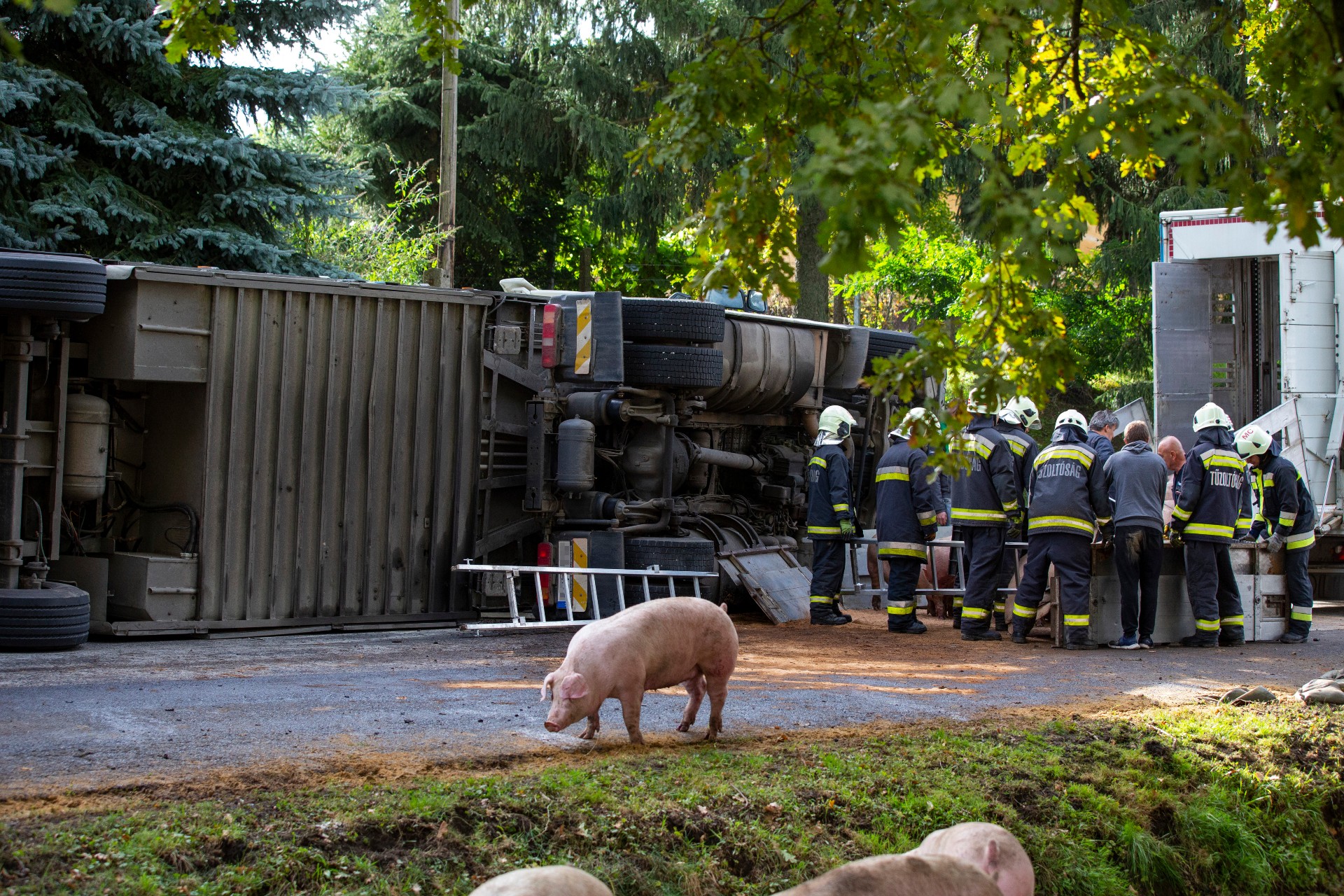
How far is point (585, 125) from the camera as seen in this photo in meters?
24.8

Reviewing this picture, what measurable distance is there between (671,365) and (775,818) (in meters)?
6.25

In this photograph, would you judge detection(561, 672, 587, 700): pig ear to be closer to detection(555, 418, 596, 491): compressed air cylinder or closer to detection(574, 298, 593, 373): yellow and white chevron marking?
detection(555, 418, 596, 491): compressed air cylinder

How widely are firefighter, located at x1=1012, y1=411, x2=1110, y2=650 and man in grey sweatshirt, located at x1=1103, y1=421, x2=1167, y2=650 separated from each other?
0.16 metres

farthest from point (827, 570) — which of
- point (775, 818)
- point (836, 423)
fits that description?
point (775, 818)

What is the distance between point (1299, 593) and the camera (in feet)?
36.5

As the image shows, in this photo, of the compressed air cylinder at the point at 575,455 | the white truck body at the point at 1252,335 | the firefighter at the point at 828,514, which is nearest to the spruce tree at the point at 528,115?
the white truck body at the point at 1252,335

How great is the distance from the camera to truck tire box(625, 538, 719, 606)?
10.6 meters

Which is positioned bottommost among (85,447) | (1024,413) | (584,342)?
(85,447)

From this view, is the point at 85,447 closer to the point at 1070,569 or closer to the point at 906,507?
the point at 906,507

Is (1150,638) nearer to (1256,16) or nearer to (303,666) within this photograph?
(1256,16)

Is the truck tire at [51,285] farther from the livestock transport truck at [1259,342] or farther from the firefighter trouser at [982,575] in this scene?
the livestock transport truck at [1259,342]

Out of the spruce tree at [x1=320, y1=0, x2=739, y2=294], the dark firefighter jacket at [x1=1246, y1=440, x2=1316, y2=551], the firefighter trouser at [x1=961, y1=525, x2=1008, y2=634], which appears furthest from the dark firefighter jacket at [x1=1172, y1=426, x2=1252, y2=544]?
the spruce tree at [x1=320, y1=0, x2=739, y2=294]

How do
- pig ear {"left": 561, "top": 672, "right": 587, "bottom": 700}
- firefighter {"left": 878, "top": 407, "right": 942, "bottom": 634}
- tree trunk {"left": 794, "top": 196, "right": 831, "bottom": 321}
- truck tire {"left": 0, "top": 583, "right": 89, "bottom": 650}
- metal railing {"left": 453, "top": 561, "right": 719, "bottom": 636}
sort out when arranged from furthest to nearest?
tree trunk {"left": 794, "top": 196, "right": 831, "bottom": 321}
firefighter {"left": 878, "top": 407, "right": 942, "bottom": 634}
metal railing {"left": 453, "top": 561, "right": 719, "bottom": 636}
truck tire {"left": 0, "top": 583, "right": 89, "bottom": 650}
pig ear {"left": 561, "top": 672, "right": 587, "bottom": 700}

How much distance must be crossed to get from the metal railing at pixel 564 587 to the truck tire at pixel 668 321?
6.19 feet
